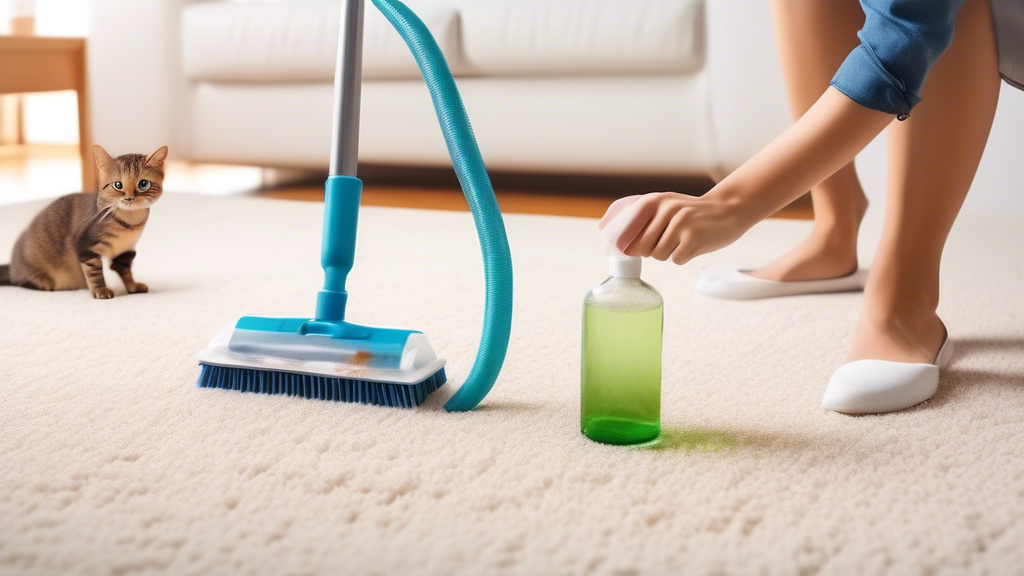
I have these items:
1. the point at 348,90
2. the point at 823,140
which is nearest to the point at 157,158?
the point at 348,90

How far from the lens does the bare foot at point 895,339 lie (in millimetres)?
945

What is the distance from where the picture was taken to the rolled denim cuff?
75cm

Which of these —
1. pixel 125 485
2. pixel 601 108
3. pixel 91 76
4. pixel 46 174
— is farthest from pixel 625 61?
pixel 46 174

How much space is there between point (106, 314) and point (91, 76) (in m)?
1.57

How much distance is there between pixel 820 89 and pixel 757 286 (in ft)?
0.93

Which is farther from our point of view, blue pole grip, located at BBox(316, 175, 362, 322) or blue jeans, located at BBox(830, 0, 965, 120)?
blue pole grip, located at BBox(316, 175, 362, 322)

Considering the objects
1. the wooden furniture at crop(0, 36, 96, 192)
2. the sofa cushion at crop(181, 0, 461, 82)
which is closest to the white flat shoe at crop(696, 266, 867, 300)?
the sofa cushion at crop(181, 0, 461, 82)

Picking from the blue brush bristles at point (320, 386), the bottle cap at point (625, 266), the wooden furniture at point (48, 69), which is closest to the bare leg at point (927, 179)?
the bottle cap at point (625, 266)

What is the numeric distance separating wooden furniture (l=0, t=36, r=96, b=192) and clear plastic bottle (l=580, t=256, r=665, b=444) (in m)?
1.73

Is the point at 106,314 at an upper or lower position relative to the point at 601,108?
lower

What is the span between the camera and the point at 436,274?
1.49 meters

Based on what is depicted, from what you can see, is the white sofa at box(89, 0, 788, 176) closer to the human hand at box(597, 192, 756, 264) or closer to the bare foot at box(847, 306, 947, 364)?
the bare foot at box(847, 306, 947, 364)

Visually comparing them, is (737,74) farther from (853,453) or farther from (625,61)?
(853,453)

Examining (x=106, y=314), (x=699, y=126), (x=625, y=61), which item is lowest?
(x=106, y=314)
